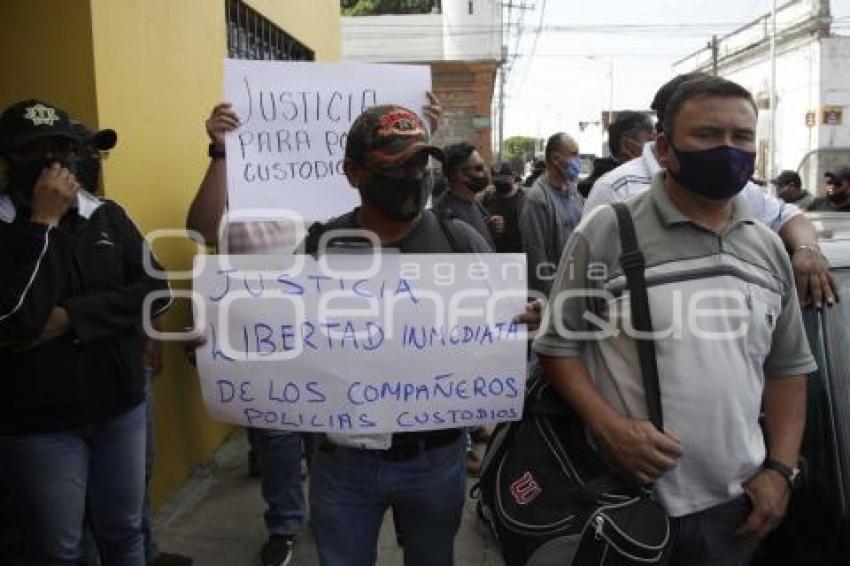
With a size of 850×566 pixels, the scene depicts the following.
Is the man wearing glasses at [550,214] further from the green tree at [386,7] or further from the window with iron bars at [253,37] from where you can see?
the green tree at [386,7]

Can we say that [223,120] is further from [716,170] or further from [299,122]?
[716,170]

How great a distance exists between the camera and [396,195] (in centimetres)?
213

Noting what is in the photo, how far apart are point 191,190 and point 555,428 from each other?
3.11 meters

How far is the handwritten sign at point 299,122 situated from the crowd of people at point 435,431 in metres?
0.55

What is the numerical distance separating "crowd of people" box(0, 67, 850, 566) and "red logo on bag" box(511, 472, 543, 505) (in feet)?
0.65

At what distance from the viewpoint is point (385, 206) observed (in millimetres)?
2146

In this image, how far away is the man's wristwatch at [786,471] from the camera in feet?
6.57

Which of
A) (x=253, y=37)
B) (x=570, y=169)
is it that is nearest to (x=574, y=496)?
(x=570, y=169)

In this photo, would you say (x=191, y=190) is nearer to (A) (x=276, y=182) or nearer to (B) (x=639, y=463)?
(A) (x=276, y=182)

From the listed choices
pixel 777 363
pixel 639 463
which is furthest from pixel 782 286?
pixel 639 463

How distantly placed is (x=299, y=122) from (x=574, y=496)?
1901mm

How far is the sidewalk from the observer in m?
3.76

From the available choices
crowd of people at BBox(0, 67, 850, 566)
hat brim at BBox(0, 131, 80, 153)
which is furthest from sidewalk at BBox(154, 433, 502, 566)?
hat brim at BBox(0, 131, 80, 153)

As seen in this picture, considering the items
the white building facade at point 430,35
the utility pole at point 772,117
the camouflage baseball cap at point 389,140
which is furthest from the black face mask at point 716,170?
the utility pole at point 772,117
